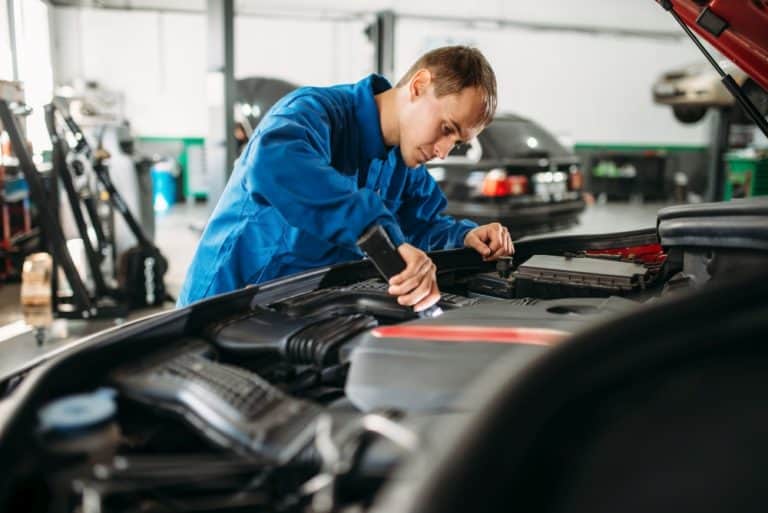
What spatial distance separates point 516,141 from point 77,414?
4.77 meters

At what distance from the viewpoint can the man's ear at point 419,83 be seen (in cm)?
154

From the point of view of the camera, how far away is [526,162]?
5039mm

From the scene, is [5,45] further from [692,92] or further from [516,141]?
[692,92]

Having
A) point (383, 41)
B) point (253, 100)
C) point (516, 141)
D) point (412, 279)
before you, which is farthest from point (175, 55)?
point (412, 279)

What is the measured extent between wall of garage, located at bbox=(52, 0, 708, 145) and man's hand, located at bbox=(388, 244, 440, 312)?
11.1 metres

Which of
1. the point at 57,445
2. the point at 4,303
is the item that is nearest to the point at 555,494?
the point at 57,445

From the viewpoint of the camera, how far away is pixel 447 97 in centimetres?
151

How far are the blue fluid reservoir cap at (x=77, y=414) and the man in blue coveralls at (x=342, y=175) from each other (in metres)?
0.60

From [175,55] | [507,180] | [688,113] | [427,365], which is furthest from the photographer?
[175,55]

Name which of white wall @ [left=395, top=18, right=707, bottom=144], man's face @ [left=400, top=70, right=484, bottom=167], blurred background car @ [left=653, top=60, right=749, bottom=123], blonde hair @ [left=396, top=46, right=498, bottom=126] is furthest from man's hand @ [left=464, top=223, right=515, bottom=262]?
white wall @ [left=395, top=18, right=707, bottom=144]

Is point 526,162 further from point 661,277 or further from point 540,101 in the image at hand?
point 540,101

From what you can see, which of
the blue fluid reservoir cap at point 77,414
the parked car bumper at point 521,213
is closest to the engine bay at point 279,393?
the blue fluid reservoir cap at point 77,414

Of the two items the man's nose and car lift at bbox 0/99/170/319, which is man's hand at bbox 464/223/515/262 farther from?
car lift at bbox 0/99/170/319

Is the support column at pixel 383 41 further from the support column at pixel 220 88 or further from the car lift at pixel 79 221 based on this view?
the car lift at pixel 79 221
